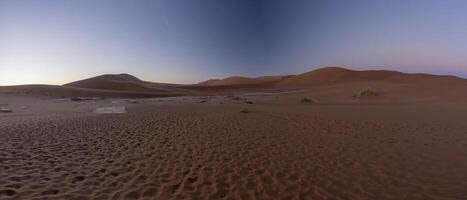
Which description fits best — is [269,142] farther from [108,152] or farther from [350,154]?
[108,152]

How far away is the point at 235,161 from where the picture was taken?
7.88 meters

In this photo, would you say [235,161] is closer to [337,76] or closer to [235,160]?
[235,160]

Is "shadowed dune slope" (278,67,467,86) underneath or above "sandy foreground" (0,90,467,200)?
above

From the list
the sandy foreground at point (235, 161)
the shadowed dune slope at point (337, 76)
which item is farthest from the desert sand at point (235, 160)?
the shadowed dune slope at point (337, 76)

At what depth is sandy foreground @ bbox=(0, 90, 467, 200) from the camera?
5.80 meters

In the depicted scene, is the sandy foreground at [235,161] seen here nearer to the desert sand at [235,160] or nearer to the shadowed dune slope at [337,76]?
the desert sand at [235,160]

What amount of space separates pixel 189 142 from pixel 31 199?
5306mm

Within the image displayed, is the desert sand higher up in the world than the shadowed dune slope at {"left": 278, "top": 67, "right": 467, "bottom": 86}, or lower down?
lower down

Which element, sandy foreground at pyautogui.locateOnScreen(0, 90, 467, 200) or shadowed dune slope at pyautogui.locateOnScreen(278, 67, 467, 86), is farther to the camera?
shadowed dune slope at pyautogui.locateOnScreen(278, 67, 467, 86)

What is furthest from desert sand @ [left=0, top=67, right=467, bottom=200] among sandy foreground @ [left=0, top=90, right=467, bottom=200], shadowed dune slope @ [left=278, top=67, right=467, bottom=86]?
shadowed dune slope @ [left=278, top=67, right=467, bottom=86]

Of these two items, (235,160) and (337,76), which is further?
(337,76)

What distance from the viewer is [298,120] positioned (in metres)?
15.3

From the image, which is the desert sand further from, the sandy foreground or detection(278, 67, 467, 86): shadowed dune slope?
detection(278, 67, 467, 86): shadowed dune slope

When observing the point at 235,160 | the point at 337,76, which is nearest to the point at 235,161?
the point at 235,160
